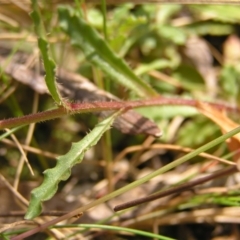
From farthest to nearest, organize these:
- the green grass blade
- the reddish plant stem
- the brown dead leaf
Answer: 1. the brown dead leaf
2. the reddish plant stem
3. the green grass blade

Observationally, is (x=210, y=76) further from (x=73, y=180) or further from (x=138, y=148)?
(x=73, y=180)

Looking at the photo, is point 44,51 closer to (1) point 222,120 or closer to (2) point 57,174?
(2) point 57,174

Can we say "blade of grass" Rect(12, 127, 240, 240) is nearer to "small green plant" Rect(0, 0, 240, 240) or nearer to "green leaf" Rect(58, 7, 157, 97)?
"small green plant" Rect(0, 0, 240, 240)

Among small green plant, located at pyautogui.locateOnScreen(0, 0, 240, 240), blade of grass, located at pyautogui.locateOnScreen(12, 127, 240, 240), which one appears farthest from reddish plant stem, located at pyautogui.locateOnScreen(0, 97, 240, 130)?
blade of grass, located at pyautogui.locateOnScreen(12, 127, 240, 240)

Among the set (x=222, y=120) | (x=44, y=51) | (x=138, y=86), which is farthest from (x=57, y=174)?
(x=222, y=120)

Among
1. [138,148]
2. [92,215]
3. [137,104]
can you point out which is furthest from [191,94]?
[92,215]

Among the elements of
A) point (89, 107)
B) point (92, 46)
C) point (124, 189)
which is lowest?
point (124, 189)

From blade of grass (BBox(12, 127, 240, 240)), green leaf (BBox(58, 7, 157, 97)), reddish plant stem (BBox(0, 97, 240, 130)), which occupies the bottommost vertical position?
blade of grass (BBox(12, 127, 240, 240))
